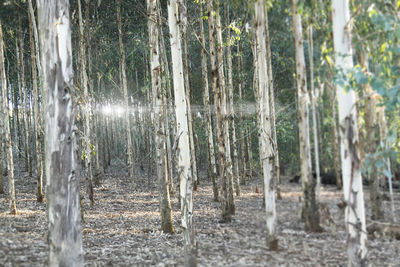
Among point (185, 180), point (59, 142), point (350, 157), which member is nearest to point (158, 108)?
point (185, 180)

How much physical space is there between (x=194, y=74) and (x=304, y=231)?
18801 mm

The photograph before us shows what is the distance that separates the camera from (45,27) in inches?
165

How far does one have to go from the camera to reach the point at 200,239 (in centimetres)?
826

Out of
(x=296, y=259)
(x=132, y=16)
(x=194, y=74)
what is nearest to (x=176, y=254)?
(x=296, y=259)

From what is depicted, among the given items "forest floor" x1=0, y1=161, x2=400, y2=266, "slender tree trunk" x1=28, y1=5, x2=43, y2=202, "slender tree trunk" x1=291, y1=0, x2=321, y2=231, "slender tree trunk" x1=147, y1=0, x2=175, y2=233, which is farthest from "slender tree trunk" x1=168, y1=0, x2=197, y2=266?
"slender tree trunk" x1=28, y1=5, x2=43, y2=202

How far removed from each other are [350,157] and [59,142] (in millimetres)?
3661

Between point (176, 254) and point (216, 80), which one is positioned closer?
point (176, 254)

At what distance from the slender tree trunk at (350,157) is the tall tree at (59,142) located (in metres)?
3.44

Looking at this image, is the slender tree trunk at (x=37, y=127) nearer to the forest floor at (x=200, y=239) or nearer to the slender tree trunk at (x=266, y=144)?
the forest floor at (x=200, y=239)

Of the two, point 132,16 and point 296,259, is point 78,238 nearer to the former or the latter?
point 296,259

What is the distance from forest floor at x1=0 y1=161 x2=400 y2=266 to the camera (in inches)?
257

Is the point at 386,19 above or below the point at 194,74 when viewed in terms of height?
below

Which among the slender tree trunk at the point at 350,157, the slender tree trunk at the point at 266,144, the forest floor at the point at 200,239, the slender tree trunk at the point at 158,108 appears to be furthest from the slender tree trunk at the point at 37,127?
the slender tree trunk at the point at 350,157

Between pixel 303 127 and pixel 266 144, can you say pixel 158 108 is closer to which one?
pixel 266 144
